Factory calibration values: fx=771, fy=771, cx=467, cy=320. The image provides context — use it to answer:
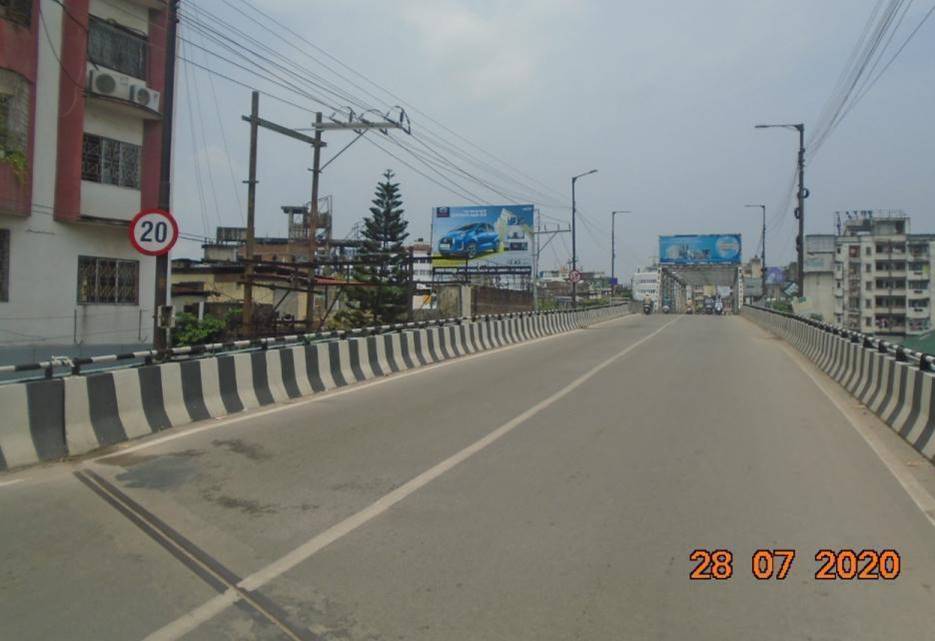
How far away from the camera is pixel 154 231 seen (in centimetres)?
1059

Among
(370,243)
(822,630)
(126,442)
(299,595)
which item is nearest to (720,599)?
(822,630)

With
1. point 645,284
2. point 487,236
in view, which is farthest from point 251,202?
point 645,284

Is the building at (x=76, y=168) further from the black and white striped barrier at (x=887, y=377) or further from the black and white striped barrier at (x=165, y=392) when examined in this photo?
the black and white striped barrier at (x=887, y=377)

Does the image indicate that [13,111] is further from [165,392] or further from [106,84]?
[165,392]

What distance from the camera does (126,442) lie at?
28.1 ft

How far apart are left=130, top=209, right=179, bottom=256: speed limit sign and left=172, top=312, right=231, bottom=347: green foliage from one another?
15911 mm

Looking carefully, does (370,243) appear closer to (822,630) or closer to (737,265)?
(737,265)

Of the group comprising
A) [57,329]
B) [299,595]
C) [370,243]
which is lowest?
[299,595]

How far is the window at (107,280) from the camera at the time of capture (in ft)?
69.0

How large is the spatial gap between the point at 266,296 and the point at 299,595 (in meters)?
41.1

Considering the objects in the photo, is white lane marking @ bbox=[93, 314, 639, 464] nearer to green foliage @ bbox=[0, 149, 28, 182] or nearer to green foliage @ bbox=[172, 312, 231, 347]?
green foliage @ bbox=[0, 149, 28, 182]

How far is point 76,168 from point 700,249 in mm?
63087

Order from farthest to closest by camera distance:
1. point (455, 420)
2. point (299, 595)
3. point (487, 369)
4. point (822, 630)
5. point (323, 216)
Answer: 1. point (323, 216)
2. point (487, 369)
3. point (455, 420)
4. point (299, 595)
5. point (822, 630)

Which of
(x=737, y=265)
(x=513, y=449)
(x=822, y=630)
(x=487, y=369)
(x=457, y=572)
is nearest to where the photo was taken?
(x=822, y=630)
